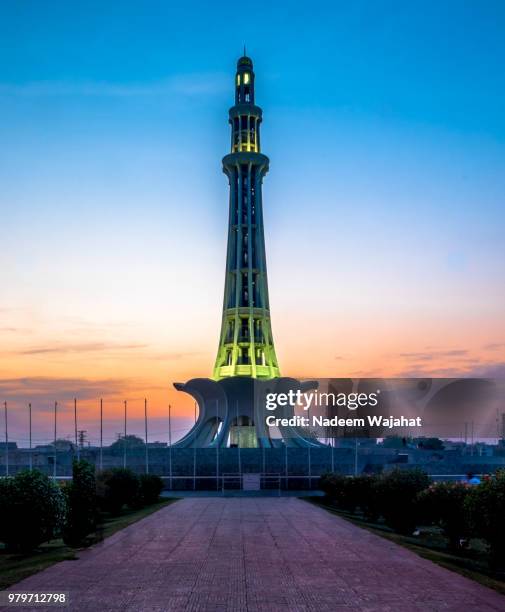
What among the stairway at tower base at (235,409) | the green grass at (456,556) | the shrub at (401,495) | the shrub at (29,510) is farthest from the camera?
the stairway at tower base at (235,409)

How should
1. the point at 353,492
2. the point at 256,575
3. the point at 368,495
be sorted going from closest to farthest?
1. the point at 256,575
2. the point at 368,495
3. the point at 353,492

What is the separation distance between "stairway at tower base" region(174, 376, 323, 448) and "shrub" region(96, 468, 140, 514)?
105ft

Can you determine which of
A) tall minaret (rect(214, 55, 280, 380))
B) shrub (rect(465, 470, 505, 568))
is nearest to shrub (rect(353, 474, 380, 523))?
shrub (rect(465, 470, 505, 568))

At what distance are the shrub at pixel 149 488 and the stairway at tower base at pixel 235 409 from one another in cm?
2627

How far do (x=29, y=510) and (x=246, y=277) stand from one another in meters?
53.4

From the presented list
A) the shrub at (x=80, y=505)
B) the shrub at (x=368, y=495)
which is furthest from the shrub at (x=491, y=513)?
the shrub at (x=368, y=495)

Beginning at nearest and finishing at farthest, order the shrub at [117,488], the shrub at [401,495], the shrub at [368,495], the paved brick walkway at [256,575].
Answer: the paved brick walkway at [256,575], the shrub at [401,495], the shrub at [368,495], the shrub at [117,488]

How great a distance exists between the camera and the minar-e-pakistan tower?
68812 mm

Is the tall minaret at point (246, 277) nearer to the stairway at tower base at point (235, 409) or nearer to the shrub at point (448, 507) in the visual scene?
the stairway at tower base at point (235, 409)

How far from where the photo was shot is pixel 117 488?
109 feet

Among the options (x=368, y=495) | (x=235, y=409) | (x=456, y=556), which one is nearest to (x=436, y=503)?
(x=456, y=556)

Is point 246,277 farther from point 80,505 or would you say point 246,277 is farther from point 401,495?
point 80,505

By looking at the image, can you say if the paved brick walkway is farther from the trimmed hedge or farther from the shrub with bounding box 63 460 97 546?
the trimmed hedge

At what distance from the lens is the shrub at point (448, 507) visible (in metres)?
22.2
